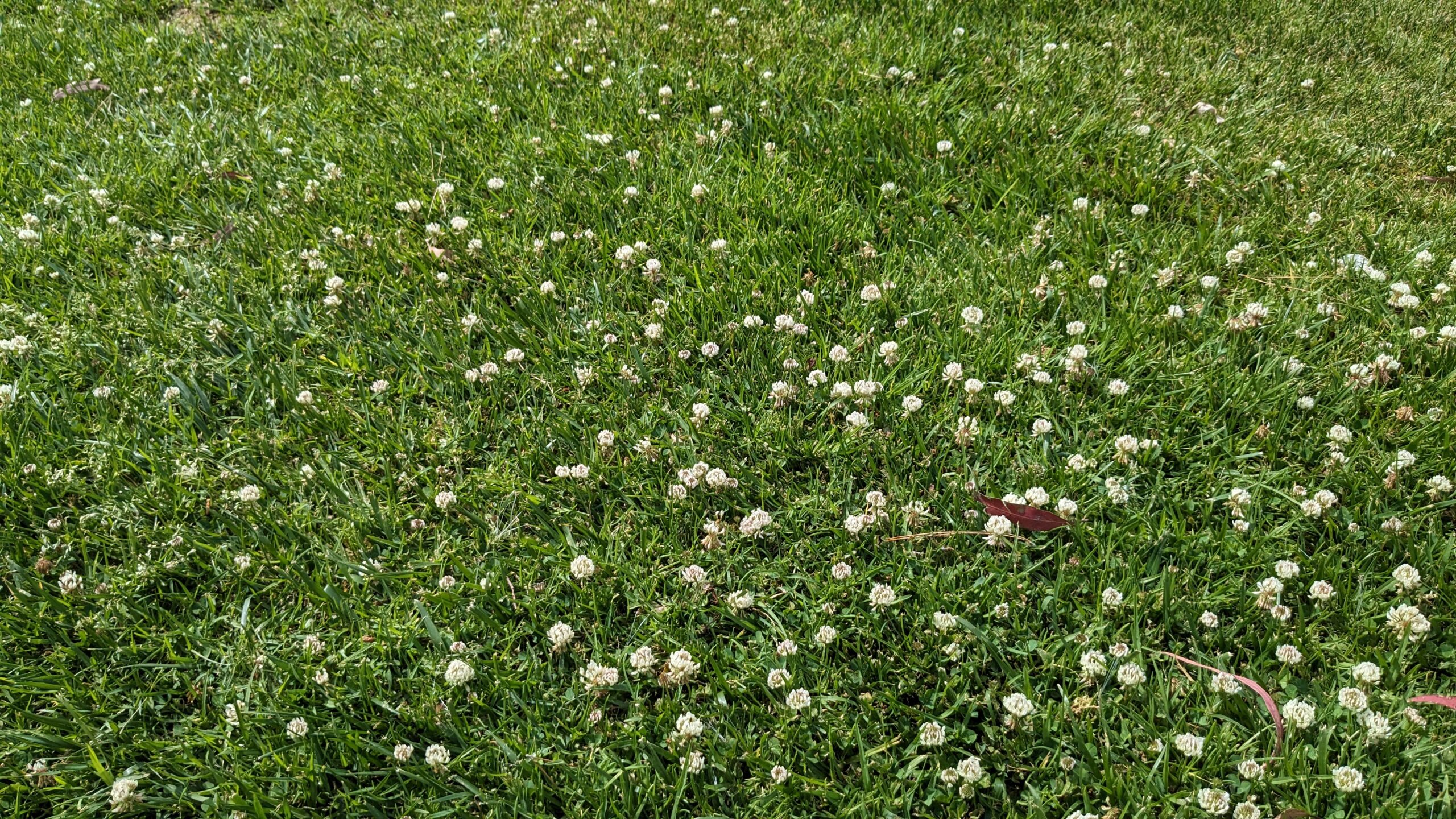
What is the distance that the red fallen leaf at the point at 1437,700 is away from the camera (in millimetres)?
2055

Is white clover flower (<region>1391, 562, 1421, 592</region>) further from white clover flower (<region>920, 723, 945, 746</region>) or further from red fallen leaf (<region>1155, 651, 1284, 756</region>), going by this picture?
white clover flower (<region>920, 723, 945, 746</region>)

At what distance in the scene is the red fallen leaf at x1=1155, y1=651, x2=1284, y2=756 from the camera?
2027 millimetres

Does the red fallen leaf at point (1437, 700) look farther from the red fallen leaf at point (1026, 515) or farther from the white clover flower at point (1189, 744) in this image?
the red fallen leaf at point (1026, 515)

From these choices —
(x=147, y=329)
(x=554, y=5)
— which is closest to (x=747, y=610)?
(x=147, y=329)

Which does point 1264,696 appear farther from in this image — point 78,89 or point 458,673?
point 78,89

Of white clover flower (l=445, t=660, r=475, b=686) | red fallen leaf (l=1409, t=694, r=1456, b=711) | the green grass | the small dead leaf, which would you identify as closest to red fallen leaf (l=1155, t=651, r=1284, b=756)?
the green grass

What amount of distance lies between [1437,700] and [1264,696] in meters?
0.35

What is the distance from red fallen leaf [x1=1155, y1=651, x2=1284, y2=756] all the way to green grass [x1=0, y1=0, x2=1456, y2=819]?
0.02 meters

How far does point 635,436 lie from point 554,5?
3110 millimetres

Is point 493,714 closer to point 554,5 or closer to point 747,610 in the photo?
point 747,610

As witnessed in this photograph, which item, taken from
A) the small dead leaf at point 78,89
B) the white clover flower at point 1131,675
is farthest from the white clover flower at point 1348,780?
the small dead leaf at point 78,89

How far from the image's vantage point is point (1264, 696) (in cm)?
210

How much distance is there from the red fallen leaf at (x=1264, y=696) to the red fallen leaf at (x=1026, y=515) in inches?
15.4

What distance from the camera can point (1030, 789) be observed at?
201 cm
